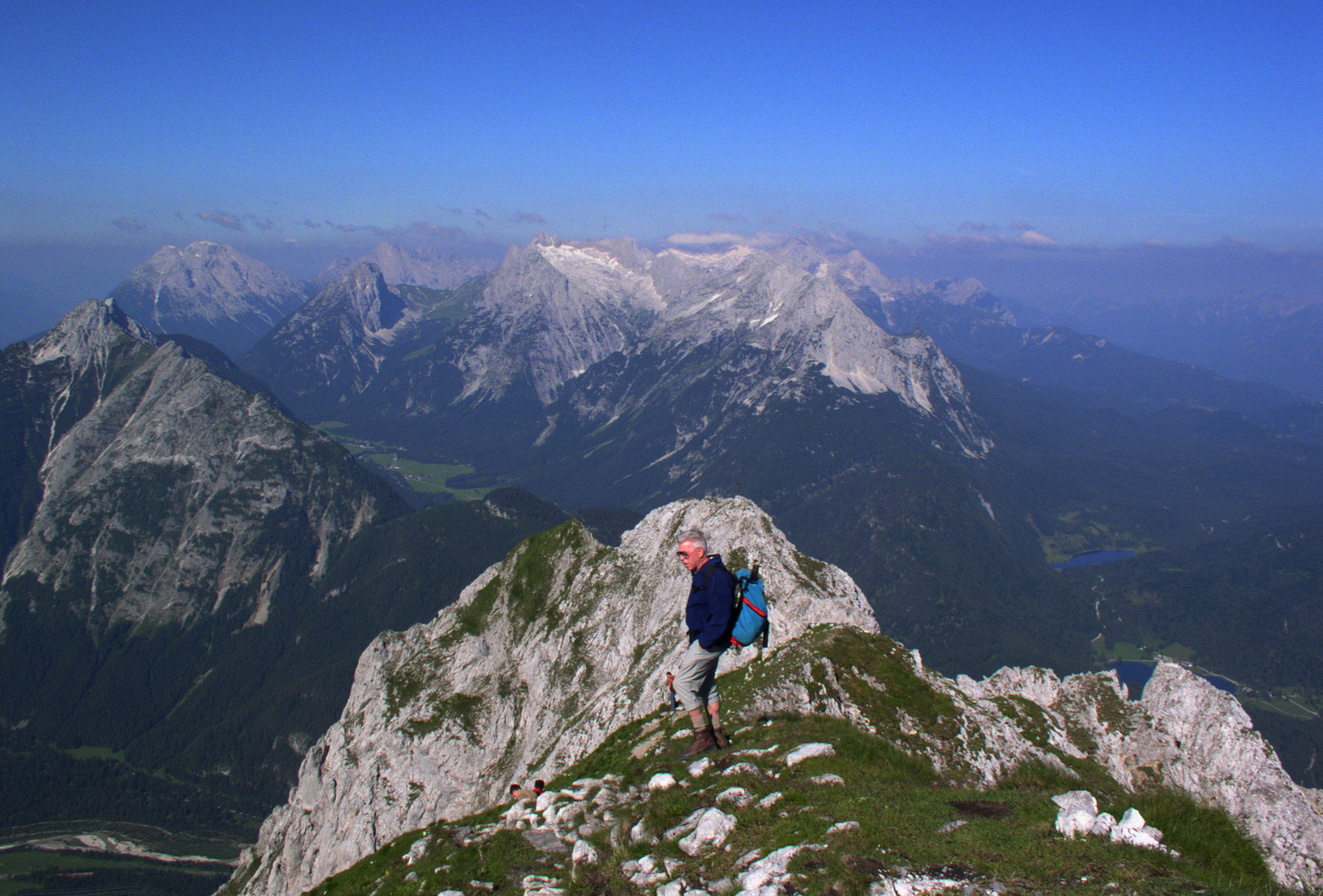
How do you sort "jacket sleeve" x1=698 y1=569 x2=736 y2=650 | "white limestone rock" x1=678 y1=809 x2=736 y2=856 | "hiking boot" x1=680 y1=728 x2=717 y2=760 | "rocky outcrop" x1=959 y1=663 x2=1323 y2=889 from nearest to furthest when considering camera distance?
"white limestone rock" x1=678 y1=809 x2=736 y2=856 → "jacket sleeve" x1=698 y1=569 x2=736 y2=650 → "hiking boot" x1=680 y1=728 x2=717 y2=760 → "rocky outcrop" x1=959 y1=663 x2=1323 y2=889

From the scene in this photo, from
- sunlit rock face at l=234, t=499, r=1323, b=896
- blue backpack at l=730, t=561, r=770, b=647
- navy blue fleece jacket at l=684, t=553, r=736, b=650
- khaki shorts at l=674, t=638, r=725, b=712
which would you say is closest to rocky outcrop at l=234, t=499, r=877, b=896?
sunlit rock face at l=234, t=499, r=1323, b=896

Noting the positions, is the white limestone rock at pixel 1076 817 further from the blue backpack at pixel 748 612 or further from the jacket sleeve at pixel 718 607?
the jacket sleeve at pixel 718 607

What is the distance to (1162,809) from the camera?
1684 cm

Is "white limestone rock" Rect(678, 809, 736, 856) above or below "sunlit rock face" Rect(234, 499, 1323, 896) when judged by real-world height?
above

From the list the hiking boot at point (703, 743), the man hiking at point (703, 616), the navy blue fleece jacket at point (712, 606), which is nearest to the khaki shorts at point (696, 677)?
the man hiking at point (703, 616)

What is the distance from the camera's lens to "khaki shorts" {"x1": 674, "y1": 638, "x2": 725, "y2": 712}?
20.2m

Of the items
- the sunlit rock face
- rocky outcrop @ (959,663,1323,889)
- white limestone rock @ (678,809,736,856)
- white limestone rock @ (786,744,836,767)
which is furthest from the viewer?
the sunlit rock face

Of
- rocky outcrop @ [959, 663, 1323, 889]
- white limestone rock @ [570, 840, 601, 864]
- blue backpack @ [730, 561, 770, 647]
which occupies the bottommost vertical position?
rocky outcrop @ [959, 663, 1323, 889]

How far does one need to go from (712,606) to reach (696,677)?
123 inches

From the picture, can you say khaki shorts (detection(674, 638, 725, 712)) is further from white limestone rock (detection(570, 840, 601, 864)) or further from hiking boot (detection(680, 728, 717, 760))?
white limestone rock (detection(570, 840, 601, 864))

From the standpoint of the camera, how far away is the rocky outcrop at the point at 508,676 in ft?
217

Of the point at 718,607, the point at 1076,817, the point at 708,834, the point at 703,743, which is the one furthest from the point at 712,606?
the point at 1076,817

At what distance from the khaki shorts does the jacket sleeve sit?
0.70 meters

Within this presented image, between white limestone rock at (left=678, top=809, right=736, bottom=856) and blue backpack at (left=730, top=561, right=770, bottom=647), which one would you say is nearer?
white limestone rock at (left=678, top=809, right=736, bottom=856)
